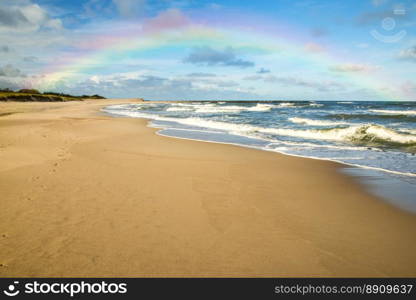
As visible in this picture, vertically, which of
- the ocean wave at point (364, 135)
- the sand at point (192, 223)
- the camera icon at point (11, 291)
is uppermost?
the ocean wave at point (364, 135)

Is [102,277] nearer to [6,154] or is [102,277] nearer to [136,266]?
[136,266]

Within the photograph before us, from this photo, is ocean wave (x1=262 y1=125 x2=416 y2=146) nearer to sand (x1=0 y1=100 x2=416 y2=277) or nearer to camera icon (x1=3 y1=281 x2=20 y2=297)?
sand (x1=0 y1=100 x2=416 y2=277)

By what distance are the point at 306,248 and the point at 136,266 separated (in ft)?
6.54

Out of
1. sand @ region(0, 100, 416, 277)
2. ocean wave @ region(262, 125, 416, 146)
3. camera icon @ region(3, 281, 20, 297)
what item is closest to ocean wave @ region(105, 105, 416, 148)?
ocean wave @ region(262, 125, 416, 146)

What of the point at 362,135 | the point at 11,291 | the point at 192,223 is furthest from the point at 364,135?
the point at 11,291

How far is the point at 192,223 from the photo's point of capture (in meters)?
4.07

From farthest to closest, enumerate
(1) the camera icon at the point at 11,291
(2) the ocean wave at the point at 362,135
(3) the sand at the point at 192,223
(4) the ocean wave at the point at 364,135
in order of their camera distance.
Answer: (2) the ocean wave at the point at 362,135 → (4) the ocean wave at the point at 364,135 → (3) the sand at the point at 192,223 → (1) the camera icon at the point at 11,291

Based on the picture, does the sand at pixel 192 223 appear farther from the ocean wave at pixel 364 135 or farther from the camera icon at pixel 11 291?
the ocean wave at pixel 364 135

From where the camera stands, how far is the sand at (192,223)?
121 inches

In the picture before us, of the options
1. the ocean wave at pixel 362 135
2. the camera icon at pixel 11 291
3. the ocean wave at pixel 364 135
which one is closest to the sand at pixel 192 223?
the camera icon at pixel 11 291

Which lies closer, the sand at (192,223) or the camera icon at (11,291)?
the camera icon at (11,291)

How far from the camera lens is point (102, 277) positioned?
2857 millimetres

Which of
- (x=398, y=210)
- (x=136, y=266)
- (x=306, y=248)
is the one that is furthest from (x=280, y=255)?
(x=398, y=210)

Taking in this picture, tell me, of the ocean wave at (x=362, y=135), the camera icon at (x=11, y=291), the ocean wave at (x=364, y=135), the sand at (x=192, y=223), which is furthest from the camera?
the ocean wave at (x=362, y=135)
